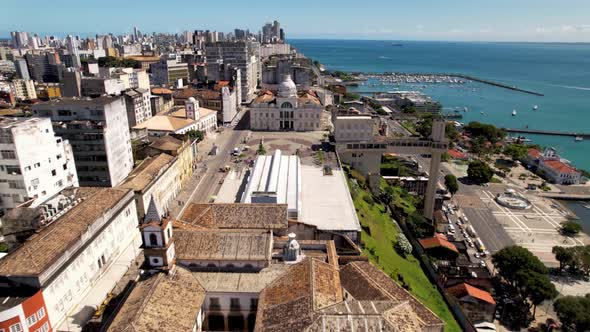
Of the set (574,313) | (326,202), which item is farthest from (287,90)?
(574,313)

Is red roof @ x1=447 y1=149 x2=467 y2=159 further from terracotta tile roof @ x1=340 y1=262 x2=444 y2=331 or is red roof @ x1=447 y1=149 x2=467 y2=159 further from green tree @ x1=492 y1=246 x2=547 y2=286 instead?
terracotta tile roof @ x1=340 y1=262 x2=444 y2=331

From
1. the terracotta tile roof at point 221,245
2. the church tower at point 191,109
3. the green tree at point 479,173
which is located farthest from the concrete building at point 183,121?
the green tree at point 479,173

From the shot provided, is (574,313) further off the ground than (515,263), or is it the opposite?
(515,263)

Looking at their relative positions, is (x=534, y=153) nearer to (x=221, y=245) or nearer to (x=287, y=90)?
(x=287, y=90)

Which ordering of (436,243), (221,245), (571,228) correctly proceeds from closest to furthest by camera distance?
1. (221,245)
2. (436,243)
3. (571,228)

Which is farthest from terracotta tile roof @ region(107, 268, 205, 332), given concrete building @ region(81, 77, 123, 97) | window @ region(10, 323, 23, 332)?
concrete building @ region(81, 77, 123, 97)

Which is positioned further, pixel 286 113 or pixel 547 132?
pixel 547 132

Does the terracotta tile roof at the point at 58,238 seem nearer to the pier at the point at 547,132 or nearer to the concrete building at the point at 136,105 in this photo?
the concrete building at the point at 136,105
